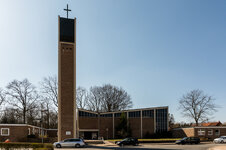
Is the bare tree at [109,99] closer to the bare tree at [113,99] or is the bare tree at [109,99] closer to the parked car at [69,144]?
the bare tree at [113,99]

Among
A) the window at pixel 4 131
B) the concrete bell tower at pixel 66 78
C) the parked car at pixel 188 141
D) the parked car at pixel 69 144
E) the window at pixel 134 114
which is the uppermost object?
the concrete bell tower at pixel 66 78

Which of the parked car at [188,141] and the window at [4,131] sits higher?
the window at [4,131]

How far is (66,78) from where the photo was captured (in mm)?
41125

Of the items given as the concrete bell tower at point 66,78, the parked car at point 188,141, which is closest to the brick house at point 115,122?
the concrete bell tower at point 66,78

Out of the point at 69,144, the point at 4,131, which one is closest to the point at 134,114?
the point at 69,144

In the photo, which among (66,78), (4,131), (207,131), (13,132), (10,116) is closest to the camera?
(4,131)

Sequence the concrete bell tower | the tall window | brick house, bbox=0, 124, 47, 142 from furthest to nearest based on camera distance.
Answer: the tall window
brick house, bbox=0, 124, 47, 142
the concrete bell tower

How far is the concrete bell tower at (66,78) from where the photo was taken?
39562mm

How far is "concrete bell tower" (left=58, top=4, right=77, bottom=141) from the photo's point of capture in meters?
39.6

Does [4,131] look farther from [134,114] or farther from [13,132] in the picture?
[134,114]

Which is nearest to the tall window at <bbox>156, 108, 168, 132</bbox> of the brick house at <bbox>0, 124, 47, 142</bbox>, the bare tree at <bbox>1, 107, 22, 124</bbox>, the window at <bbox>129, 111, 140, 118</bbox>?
the window at <bbox>129, 111, 140, 118</bbox>

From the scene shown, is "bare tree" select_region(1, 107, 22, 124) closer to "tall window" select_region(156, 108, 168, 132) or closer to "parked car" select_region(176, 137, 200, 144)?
"tall window" select_region(156, 108, 168, 132)

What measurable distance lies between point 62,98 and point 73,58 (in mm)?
7433

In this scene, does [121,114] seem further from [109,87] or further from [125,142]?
[109,87]
